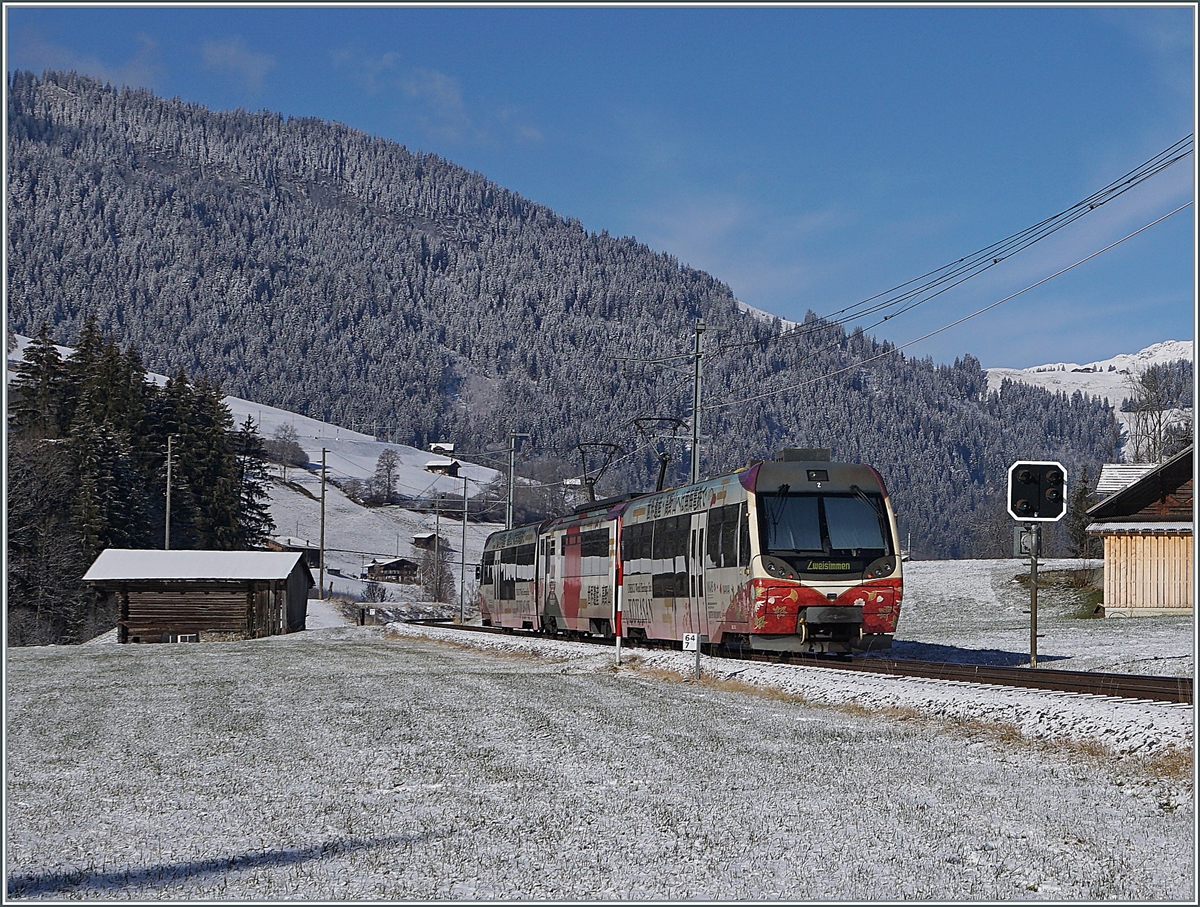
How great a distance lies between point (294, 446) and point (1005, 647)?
172811 mm

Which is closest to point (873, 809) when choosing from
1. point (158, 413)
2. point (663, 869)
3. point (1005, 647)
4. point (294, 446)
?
point (663, 869)

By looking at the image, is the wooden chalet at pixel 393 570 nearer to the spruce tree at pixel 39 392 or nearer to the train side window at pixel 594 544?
the spruce tree at pixel 39 392

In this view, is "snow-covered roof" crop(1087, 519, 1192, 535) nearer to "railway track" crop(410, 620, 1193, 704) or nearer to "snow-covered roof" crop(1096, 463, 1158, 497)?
"snow-covered roof" crop(1096, 463, 1158, 497)

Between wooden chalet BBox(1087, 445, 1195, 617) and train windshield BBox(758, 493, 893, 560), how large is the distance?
82.2 feet

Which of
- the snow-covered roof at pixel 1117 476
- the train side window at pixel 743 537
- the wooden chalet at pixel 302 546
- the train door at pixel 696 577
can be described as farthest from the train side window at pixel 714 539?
the wooden chalet at pixel 302 546

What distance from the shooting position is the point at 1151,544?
4325cm

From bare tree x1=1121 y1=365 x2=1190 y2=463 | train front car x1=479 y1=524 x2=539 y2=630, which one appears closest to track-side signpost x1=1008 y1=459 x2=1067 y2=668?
train front car x1=479 y1=524 x2=539 y2=630

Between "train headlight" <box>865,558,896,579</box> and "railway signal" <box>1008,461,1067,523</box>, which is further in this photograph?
"train headlight" <box>865,558,896,579</box>

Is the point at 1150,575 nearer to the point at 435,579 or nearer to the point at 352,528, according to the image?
the point at 435,579

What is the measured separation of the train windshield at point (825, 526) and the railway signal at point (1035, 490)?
10.7ft

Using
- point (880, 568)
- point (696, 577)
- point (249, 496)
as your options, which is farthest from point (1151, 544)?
point (249, 496)

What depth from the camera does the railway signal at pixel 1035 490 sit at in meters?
18.0

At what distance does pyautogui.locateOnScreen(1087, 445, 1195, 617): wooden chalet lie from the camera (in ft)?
141

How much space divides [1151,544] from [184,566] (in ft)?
126
